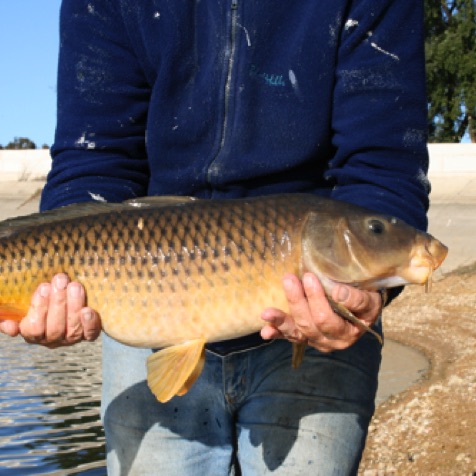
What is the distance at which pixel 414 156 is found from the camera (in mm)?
2889

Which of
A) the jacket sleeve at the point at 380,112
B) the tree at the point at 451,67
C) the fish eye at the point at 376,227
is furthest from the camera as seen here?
the tree at the point at 451,67

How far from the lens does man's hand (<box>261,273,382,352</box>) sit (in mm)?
2467

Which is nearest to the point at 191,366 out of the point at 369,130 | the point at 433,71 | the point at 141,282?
the point at 141,282

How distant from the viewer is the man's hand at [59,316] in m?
2.64

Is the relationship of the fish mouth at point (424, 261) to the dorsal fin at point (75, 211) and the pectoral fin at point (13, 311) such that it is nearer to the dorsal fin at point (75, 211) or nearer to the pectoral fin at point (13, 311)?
the dorsal fin at point (75, 211)

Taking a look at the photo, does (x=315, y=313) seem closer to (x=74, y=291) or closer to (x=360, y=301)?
(x=360, y=301)

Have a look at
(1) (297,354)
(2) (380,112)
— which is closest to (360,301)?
(1) (297,354)

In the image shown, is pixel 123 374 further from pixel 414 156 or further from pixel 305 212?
pixel 414 156

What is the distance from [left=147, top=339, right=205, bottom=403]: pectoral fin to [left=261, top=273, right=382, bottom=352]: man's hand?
0.19 meters

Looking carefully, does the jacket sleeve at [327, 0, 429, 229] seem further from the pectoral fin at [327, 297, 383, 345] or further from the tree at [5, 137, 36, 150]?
the tree at [5, 137, 36, 150]

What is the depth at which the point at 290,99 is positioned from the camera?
113 inches

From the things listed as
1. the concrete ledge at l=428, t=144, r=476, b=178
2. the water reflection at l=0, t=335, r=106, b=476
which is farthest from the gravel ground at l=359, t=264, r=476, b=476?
the concrete ledge at l=428, t=144, r=476, b=178

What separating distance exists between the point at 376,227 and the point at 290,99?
0.52 m

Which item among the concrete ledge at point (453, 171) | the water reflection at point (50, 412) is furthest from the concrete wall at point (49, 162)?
the water reflection at point (50, 412)
